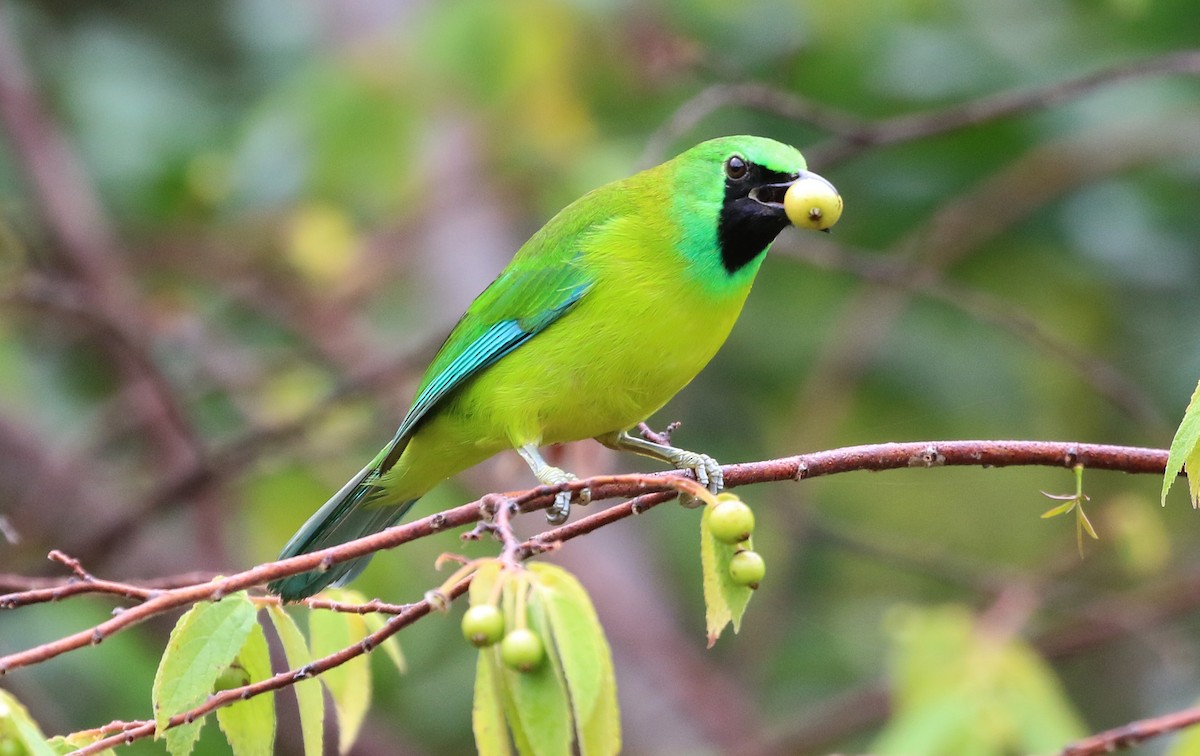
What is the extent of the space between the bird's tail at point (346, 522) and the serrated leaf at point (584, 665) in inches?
50.1

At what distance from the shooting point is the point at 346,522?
3600 mm

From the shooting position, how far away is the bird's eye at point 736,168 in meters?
3.38

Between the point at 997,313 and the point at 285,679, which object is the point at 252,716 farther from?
the point at 997,313

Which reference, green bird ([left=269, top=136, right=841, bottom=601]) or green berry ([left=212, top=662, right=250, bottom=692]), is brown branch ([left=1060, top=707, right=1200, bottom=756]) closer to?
green bird ([left=269, top=136, right=841, bottom=601])

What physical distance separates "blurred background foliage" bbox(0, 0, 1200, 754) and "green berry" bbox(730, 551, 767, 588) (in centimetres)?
291

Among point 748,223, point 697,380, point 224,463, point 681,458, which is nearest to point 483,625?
point 681,458

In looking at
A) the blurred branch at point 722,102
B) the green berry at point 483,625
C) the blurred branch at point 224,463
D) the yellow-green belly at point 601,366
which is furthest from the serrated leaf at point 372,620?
the blurred branch at point 224,463

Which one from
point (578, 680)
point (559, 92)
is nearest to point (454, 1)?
point (559, 92)

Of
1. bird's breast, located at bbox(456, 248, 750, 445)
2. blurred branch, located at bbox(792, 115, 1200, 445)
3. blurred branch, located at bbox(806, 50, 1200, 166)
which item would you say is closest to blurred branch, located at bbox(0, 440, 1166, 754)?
bird's breast, located at bbox(456, 248, 750, 445)

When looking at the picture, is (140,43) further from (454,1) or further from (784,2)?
(784,2)

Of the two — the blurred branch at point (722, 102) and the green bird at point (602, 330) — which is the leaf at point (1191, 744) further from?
the blurred branch at point (722, 102)

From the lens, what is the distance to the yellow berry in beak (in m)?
2.97

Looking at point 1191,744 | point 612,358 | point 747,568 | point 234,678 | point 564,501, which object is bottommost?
point 1191,744

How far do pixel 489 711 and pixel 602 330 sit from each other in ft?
4.91
